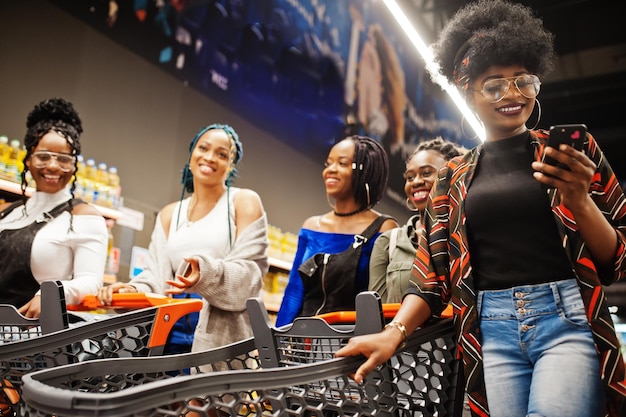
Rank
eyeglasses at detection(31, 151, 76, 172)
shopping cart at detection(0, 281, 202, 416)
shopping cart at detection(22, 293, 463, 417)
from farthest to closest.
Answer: eyeglasses at detection(31, 151, 76, 172) → shopping cart at detection(0, 281, 202, 416) → shopping cart at detection(22, 293, 463, 417)

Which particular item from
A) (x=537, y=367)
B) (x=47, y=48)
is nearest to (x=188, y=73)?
(x=47, y=48)

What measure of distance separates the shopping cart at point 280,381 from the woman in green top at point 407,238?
2.46ft

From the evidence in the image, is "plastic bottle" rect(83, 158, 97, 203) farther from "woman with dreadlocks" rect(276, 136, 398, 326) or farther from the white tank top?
"woman with dreadlocks" rect(276, 136, 398, 326)

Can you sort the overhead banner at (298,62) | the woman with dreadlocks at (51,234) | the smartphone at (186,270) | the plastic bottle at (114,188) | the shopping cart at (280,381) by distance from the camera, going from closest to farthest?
the shopping cart at (280,381) < the smartphone at (186,270) < the woman with dreadlocks at (51,234) < the plastic bottle at (114,188) < the overhead banner at (298,62)

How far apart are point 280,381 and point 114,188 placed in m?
3.92

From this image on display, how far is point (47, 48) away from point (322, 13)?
2.99 meters

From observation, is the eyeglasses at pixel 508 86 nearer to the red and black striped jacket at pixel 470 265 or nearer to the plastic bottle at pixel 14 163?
the red and black striped jacket at pixel 470 265

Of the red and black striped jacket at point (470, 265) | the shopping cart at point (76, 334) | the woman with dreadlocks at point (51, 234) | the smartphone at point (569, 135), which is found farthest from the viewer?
the woman with dreadlocks at point (51, 234)

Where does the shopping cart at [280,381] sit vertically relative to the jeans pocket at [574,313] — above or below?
below

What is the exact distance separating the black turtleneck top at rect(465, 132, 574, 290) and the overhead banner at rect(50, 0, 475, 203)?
409 centimetres

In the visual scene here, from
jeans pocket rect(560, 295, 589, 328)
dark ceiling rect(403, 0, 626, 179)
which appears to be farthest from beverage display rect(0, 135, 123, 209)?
dark ceiling rect(403, 0, 626, 179)

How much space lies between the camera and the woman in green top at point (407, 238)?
2373 millimetres

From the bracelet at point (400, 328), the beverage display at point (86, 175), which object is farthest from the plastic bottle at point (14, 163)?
the bracelet at point (400, 328)

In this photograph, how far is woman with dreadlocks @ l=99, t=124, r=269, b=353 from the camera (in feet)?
7.55
